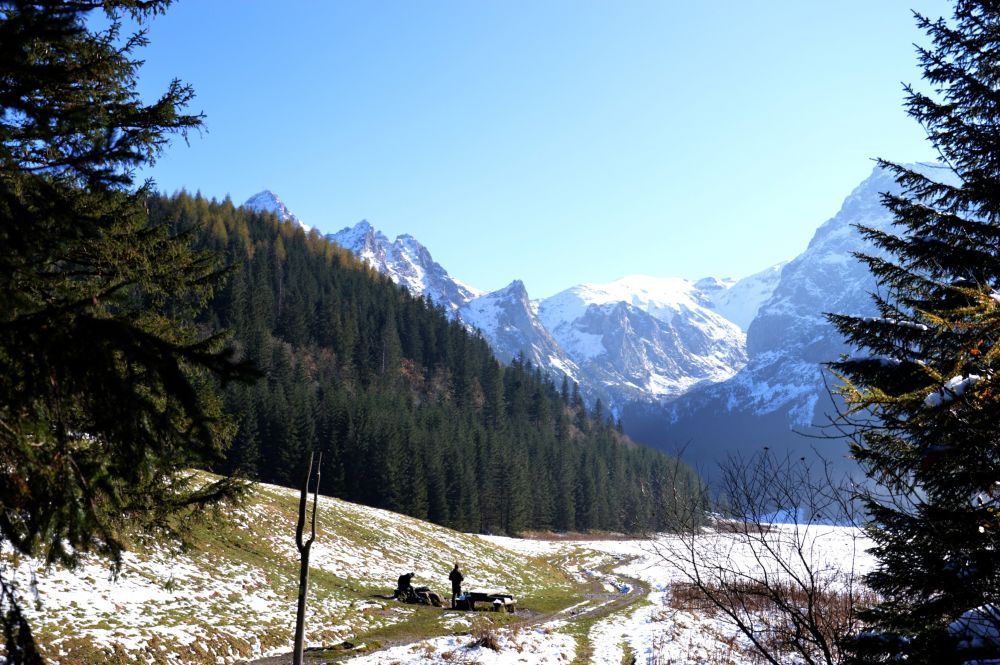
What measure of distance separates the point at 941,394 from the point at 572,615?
27.5 metres

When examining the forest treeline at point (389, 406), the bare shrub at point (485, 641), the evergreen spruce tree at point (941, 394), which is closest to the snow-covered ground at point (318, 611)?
the bare shrub at point (485, 641)

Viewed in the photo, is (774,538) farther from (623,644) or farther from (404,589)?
(404,589)

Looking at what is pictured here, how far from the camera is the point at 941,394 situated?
13.6ft

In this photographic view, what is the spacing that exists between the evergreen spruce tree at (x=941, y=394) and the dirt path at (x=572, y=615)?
15373 mm

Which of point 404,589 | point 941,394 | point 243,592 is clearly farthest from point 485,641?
point 941,394

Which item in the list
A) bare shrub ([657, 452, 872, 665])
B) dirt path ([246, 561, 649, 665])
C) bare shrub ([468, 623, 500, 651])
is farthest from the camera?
bare shrub ([468, 623, 500, 651])

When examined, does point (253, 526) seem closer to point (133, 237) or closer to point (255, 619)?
point (255, 619)

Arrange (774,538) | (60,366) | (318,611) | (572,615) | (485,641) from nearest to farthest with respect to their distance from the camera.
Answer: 1. (60,366)
2. (774,538)
3. (485,641)
4. (318,611)
5. (572,615)

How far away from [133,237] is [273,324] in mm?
111820

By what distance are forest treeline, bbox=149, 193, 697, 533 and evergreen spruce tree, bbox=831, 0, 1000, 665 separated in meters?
28.3

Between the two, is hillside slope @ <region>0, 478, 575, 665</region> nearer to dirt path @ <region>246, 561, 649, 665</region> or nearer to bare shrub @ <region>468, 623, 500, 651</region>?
dirt path @ <region>246, 561, 649, 665</region>

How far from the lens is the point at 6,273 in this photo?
12.4 ft

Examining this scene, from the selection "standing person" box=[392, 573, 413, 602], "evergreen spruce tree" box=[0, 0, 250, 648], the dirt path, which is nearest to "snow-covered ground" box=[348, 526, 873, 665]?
the dirt path

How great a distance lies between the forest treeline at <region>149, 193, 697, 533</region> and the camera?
A: 7075 centimetres
